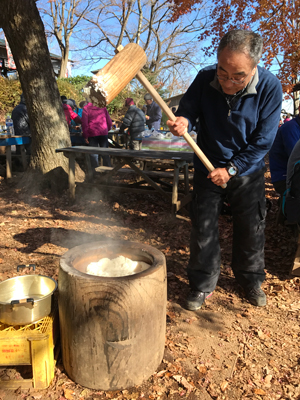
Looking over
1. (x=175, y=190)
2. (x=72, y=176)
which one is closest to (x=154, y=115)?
(x=72, y=176)

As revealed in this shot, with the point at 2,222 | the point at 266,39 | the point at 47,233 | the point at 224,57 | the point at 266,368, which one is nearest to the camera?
the point at 224,57

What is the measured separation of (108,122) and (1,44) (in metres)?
19.1

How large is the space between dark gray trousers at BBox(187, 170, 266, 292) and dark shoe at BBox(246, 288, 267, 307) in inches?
7.3

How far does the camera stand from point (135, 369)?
2168 mm

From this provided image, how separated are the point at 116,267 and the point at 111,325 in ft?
1.66

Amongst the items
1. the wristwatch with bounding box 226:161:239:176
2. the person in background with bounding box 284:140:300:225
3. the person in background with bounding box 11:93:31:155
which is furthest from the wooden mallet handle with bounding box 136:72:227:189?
the person in background with bounding box 11:93:31:155

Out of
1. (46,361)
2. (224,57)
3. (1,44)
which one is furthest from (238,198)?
(1,44)

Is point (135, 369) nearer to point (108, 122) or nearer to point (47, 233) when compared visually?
point (47, 233)

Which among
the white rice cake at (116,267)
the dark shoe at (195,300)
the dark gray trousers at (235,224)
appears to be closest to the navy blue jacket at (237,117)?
the dark gray trousers at (235,224)

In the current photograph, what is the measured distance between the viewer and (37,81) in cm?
647

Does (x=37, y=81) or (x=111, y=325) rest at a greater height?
(x=37, y=81)

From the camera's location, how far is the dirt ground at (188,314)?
88.2 inches

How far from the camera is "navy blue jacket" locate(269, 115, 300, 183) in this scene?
3988 mm

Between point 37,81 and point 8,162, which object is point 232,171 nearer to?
point 37,81
